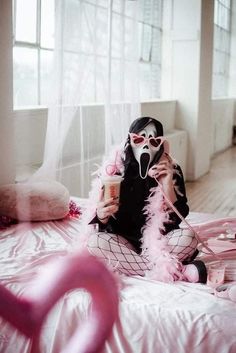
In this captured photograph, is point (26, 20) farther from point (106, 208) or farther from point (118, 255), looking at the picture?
point (118, 255)

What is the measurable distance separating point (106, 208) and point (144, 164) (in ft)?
0.67

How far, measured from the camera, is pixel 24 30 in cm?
277

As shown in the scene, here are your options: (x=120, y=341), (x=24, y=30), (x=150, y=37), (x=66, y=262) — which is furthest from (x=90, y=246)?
(x=150, y=37)

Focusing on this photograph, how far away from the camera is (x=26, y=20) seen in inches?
108

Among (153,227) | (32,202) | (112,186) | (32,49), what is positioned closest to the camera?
(112,186)

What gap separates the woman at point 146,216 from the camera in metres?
1.68

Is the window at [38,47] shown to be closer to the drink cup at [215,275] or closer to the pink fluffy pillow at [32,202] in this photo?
the pink fluffy pillow at [32,202]

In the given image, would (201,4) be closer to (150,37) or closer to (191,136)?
(150,37)

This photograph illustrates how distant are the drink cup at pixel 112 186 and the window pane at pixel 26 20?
1389mm

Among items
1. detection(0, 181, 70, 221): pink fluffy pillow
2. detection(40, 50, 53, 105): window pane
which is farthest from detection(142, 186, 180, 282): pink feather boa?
detection(40, 50, 53, 105): window pane

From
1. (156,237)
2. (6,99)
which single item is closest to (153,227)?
(156,237)

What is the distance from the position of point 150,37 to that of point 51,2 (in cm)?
228

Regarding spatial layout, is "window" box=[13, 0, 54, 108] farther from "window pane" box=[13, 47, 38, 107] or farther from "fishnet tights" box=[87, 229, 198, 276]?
"fishnet tights" box=[87, 229, 198, 276]

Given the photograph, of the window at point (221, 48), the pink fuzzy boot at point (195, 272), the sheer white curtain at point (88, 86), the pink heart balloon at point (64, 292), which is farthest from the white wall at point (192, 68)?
the pink heart balloon at point (64, 292)
